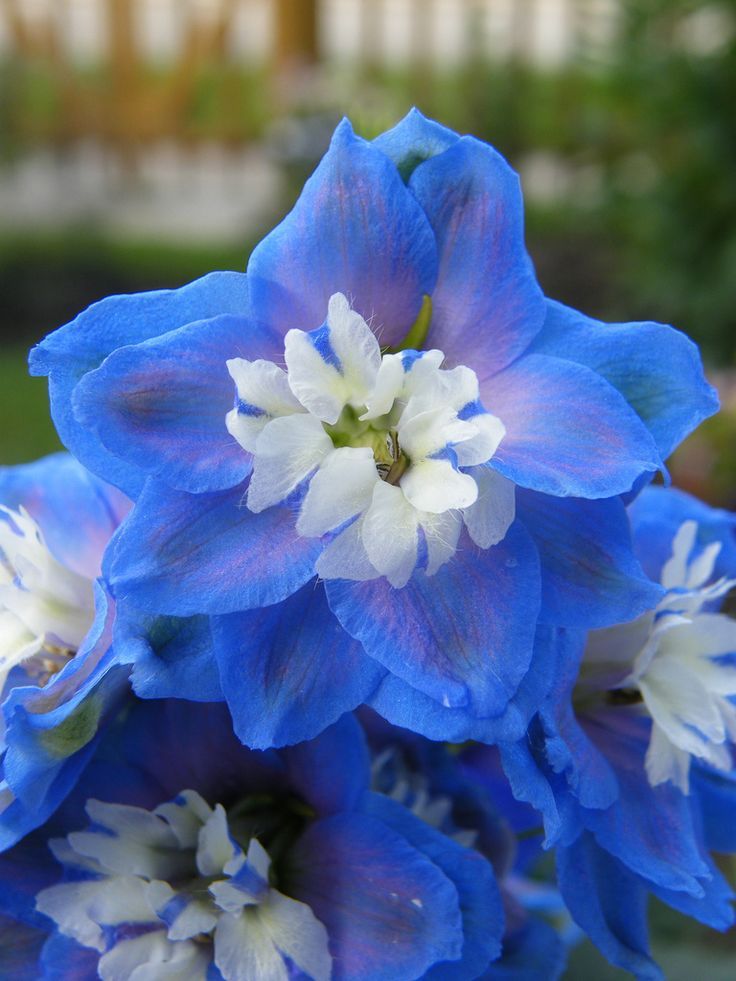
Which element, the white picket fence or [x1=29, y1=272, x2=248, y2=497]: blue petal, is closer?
[x1=29, y1=272, x2=248, y2=497]: blue petal

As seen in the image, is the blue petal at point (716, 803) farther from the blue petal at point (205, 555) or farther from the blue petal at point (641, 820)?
the blue petal at point (205, 555)

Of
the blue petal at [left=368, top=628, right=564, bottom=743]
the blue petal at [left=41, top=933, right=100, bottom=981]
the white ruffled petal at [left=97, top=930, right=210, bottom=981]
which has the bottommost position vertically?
the blue petal at [left=41, top=933, right=100, bottom=981]

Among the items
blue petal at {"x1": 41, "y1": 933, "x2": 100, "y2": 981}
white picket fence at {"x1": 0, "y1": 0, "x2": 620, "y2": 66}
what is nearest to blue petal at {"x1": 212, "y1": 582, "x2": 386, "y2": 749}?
blue petal at {"x1": 41, "y1": 933, "x2": 100, "y2": 981}

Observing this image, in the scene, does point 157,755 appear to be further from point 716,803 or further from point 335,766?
point 716,803

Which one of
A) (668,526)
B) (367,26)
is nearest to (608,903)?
(668,526)

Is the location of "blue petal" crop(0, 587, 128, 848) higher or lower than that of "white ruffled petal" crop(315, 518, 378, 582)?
lower

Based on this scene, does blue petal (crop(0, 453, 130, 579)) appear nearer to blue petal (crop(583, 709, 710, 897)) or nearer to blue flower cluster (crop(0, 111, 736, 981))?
blue flower cluster (crop(0, 111, 736, 981))

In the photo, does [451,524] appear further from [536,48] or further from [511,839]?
[536,48]
